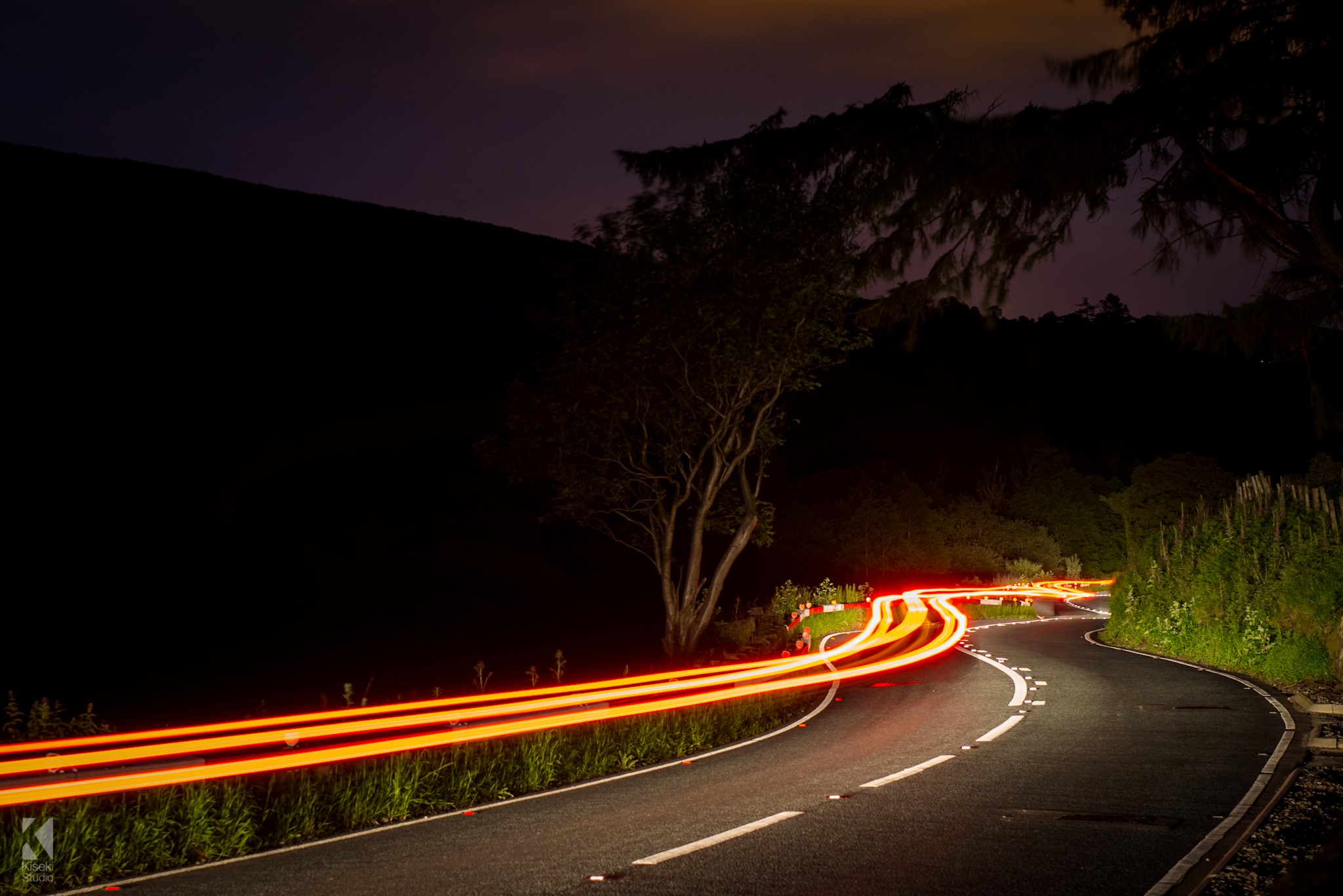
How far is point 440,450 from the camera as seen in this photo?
2275 inches

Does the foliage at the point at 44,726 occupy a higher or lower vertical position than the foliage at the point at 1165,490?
lower

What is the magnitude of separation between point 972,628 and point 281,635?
21463 millimetres

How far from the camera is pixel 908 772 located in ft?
35.9

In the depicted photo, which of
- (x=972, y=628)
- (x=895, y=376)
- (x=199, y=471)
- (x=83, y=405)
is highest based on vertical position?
(x=895, y=376)

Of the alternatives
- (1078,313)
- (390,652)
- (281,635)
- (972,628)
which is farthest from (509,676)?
(1078,313)

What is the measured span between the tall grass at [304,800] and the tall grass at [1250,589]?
36.1ft

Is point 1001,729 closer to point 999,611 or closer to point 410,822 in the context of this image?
point 410,822

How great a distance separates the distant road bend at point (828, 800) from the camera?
720cm

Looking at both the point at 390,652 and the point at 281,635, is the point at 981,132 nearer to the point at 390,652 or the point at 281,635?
the point at 390,652

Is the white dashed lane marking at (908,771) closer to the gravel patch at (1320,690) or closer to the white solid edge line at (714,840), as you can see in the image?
the white solid edge line at (714,840)

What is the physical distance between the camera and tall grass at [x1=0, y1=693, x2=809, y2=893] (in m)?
7.98

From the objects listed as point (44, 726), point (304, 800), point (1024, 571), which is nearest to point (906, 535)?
A: point (1024, 571)

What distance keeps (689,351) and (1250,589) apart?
12.5 m

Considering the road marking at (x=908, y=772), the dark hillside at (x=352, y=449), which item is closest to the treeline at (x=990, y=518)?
the dark hillside at (x=352, y=449)
